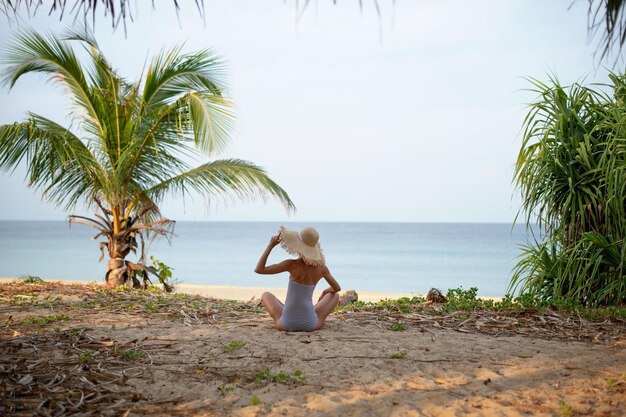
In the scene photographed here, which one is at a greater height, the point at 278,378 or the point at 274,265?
the point at 274,265

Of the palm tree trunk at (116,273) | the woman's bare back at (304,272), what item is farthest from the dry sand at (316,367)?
the palm tree trunk at (116,273)

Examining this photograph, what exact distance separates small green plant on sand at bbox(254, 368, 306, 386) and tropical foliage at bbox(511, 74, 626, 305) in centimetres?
461

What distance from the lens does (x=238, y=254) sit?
50156mm

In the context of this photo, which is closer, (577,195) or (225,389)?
(225,389)

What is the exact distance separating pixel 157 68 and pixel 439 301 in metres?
6.39

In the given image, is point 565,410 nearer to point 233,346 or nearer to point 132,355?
point 233,346

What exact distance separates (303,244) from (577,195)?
4109 mm

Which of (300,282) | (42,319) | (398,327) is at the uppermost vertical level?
(300,282)

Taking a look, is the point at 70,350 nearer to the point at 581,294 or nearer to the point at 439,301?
the point at 439,301

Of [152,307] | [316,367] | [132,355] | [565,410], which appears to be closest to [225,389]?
[316,367]

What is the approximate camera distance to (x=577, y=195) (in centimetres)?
800

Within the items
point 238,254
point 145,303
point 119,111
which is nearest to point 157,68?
point 119,111

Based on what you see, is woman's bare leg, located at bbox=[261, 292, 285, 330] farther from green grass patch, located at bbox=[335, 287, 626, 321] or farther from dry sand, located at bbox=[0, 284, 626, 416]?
green grass patch, located at bbox=[335, 287, 626, 321]

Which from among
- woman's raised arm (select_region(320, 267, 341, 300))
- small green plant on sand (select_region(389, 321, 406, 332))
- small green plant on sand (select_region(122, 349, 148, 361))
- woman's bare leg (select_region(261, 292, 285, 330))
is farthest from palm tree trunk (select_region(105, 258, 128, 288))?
small green plant on sand (select_region(389, 321, 406, 332))
